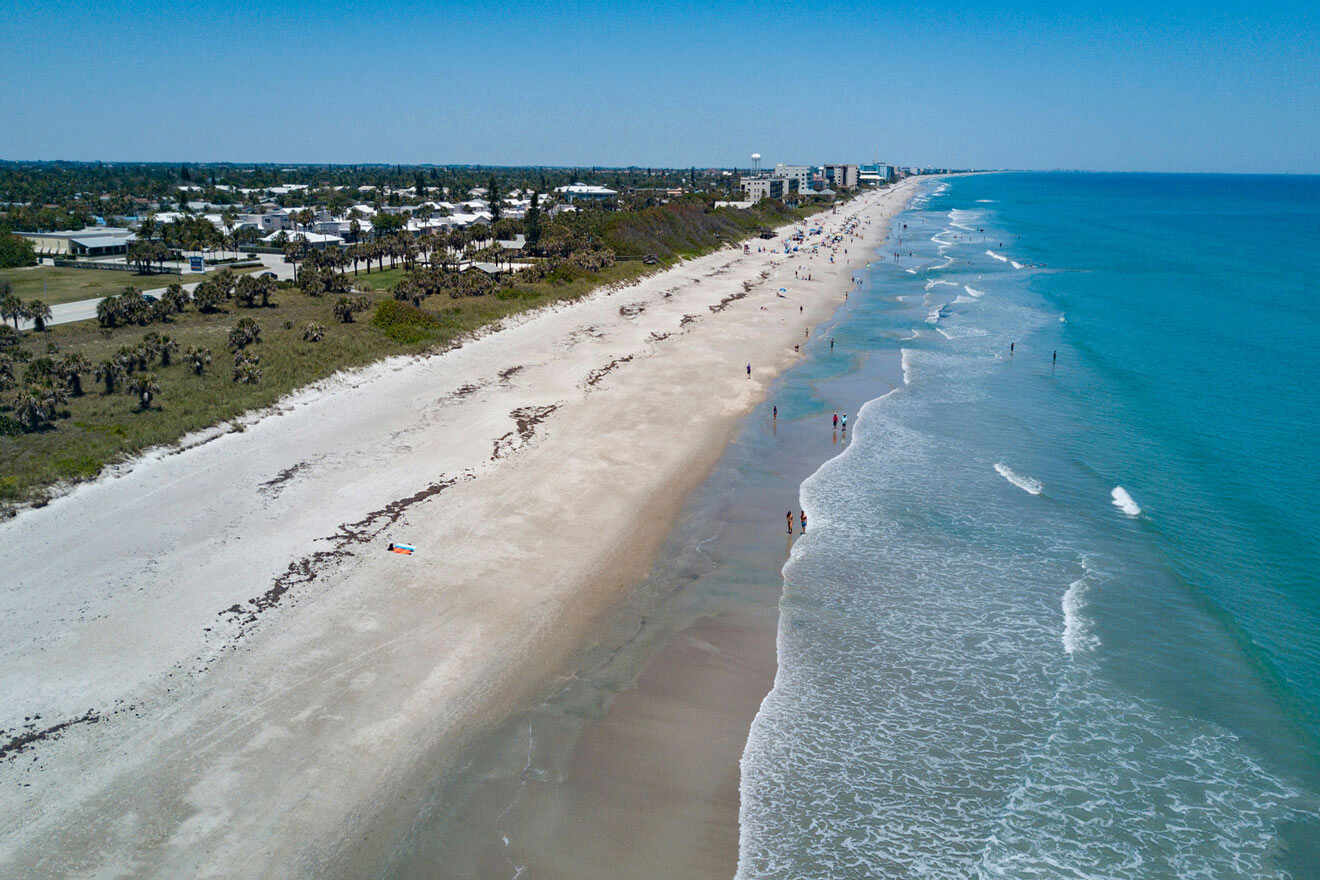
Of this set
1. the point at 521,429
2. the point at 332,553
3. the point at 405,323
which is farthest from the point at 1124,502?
the point at 405,323


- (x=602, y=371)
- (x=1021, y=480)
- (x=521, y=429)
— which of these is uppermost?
(x=602, y=371)

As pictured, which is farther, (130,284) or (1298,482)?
(130,284)

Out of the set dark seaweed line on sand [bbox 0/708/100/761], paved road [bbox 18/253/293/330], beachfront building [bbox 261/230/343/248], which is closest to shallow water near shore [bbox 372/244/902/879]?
dark seaweed line on sand [bbox 0/708/100/761]

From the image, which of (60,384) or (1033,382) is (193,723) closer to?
(60,384)

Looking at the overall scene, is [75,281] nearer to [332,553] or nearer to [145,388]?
[145,388]

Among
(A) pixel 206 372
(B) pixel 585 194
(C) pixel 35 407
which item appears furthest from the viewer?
(B) pixel 585 194

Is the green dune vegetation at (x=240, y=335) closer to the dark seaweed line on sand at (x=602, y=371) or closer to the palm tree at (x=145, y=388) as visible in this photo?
the palm tree at (x=145, y=388)

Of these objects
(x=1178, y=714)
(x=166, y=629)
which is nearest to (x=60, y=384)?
(x=166, y=629)
